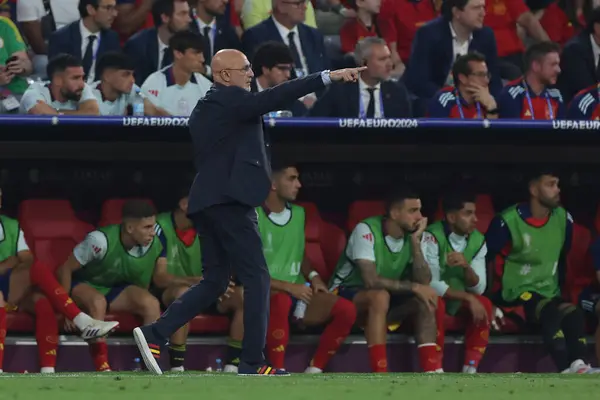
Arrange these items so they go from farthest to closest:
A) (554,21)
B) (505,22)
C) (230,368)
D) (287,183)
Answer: (554,21) → (505,22) → (287,183) → (230,368)

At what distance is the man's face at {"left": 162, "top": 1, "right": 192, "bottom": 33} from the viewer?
1076 centimetres

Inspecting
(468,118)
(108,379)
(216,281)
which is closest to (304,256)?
(468,118)

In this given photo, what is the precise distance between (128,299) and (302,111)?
191 cm

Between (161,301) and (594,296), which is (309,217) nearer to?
(161,301)

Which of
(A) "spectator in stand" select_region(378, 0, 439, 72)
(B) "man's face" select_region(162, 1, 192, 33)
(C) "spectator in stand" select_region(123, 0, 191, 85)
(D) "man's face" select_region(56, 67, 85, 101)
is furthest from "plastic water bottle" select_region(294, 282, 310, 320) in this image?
(A) "spectator in stand" select_region(378, 0, 439, 72)

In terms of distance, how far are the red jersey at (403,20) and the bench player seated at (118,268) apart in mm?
3419

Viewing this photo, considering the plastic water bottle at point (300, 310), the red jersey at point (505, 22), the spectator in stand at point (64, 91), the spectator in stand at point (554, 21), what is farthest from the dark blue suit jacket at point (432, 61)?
the spectator in stand at point (64, 91)

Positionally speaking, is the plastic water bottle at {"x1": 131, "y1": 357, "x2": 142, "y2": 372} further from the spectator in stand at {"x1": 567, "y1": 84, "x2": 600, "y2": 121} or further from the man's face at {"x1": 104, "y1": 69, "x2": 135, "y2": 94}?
the spectator in stand at {"x1": 567, "y1": 84, "x2": 600, "y2": 121}

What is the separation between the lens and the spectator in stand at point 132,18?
1128cm

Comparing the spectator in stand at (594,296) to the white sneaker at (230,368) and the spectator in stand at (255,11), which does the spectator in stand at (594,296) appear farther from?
the spectator in stand at (255,11)

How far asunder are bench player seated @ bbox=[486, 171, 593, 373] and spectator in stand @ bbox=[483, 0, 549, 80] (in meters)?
2.26

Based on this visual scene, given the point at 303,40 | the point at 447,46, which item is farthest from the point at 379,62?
the point at 447,46

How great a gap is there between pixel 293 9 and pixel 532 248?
2635mm

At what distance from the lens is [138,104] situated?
9781mm
